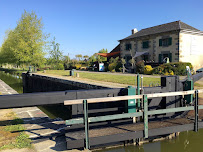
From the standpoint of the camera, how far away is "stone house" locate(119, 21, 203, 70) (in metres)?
23.8

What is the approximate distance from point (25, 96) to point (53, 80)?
12.3 m

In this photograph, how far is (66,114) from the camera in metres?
11.9

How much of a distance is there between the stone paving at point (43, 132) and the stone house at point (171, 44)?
2204 centimetres

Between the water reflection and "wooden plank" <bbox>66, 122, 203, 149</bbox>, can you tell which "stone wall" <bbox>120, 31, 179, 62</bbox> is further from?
"wooden plank" <bbox>66, 122, 203, 149</bbox>

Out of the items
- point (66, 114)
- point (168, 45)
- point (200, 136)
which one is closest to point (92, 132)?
point (200, 136)

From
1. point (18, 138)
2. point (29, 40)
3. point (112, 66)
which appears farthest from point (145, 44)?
point (18, 138)

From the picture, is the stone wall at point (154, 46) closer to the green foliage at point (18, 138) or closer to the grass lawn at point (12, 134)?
the grass lawn at point (12, 134)

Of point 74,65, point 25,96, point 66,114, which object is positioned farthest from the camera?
point 74,65

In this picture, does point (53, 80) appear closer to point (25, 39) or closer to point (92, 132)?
point (92, 132)

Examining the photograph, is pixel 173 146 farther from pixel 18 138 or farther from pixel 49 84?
pixel 49 84

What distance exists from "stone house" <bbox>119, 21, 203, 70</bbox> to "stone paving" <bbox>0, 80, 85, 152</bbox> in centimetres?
2204

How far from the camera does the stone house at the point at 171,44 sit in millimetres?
23844

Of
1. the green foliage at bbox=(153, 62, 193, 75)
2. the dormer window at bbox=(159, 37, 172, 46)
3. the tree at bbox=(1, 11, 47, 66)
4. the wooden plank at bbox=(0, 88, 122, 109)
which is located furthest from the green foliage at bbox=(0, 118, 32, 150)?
the tree at bbox=(1, 11, 47, 66)

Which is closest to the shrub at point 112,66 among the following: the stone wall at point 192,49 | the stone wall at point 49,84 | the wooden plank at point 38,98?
the stone wall at point 192,49
